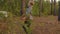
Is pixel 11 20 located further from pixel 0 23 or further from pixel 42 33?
pixel 42 33

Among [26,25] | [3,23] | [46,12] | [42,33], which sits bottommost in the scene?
[46,12]

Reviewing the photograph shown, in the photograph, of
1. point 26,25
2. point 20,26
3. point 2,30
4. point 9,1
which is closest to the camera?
point 2,30

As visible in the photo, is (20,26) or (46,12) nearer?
(20,26)

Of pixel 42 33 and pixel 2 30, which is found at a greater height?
pixel 2 30

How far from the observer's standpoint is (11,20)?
16.8 feet

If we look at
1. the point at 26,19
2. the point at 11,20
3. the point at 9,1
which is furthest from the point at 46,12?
the point at 11,20

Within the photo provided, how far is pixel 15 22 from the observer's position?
17.4 ft

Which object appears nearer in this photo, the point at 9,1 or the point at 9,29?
the point at 9,29

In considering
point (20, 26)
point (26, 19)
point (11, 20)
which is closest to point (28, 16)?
point (26, 19)

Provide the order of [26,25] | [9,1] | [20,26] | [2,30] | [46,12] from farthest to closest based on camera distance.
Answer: [46,12], [9,1], [26,25], [20,26], [2,30]

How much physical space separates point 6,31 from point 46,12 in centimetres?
1835

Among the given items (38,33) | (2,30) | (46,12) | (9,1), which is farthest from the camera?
(46,12)

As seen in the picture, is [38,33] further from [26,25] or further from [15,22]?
[15,22]

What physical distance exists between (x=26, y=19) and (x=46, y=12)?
54.2 feet
